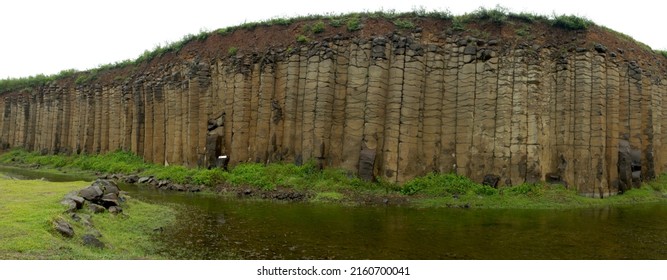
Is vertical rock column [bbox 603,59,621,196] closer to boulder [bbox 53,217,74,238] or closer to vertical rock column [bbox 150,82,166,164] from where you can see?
boulder [bbox 53,217,74,238]

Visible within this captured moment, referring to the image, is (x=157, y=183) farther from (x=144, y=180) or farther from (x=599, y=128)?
(x=599, y=128)

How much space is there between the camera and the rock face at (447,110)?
23.0 m

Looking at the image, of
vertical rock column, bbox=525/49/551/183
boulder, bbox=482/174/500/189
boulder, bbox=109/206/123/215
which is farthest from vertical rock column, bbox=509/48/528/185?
boulder, bbox=109/206/123/215

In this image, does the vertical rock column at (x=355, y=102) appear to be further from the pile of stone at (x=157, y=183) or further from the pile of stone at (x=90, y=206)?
the pile of stone at (x=90, y=206)

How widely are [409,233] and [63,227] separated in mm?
8827

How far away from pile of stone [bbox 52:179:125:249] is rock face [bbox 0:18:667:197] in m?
10.8

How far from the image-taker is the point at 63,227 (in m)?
11.4

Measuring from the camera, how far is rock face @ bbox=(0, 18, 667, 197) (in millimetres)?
23047

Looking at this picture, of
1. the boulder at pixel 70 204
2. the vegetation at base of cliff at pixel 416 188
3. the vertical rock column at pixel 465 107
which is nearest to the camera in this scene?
the boulder at pixel 70 204

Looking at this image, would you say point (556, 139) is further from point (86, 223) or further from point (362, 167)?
point (86, 223)

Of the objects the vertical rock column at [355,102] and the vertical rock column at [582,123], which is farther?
the vertical rock column at [355,102]

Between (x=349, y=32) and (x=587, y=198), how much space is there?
46.1 feet

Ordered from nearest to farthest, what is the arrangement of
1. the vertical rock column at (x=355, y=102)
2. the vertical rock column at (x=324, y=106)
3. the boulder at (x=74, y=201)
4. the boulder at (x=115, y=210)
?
the boulder at (x=74, y=201) < the boulder at (x=115, y=210) < the vertical rock column at (x=355, y=102) < the vertical rock column at (x=324, y=106)

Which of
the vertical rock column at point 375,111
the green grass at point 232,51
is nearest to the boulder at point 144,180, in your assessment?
the green grass at point 232,51
